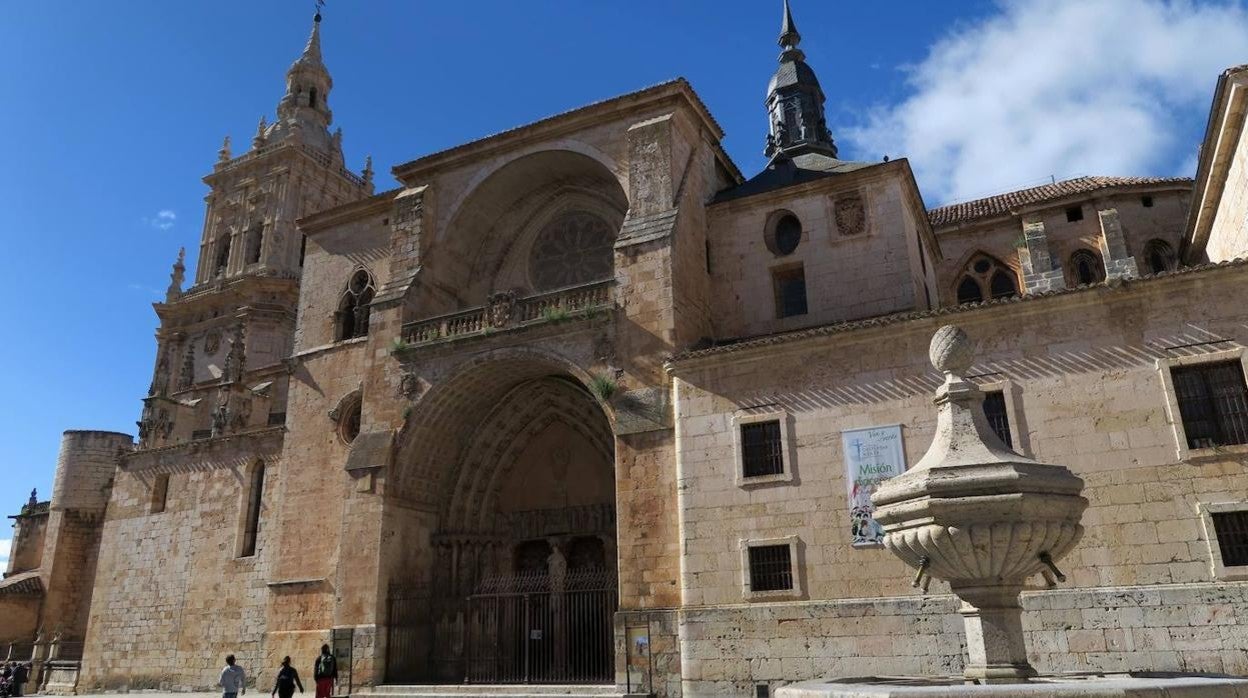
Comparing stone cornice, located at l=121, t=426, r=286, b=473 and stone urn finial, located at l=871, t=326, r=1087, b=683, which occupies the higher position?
stone cornice, located at l=121, t=426, r=286, b=473

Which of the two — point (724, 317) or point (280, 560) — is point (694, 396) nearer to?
point (724, 317)

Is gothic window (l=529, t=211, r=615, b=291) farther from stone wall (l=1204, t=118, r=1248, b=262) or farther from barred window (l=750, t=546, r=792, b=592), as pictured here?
stone wall (l=1204, t=118, r=1248, b=262)

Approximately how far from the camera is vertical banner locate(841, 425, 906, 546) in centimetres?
1202

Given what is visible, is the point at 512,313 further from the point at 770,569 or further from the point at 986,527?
the point at 986,527

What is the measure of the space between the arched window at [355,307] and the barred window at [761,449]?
1065 cm

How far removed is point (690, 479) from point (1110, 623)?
5.88 metres

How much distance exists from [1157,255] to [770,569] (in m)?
14.9

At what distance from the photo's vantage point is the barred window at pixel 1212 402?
10.6m

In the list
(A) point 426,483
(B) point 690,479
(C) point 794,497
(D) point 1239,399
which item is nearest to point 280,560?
(A) point 426,483

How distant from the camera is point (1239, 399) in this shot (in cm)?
1062

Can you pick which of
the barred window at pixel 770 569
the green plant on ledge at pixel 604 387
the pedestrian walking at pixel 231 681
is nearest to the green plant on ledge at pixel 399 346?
the green plant on ledge at pixel 604 387

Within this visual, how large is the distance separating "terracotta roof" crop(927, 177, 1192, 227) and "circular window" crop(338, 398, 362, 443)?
589 inches

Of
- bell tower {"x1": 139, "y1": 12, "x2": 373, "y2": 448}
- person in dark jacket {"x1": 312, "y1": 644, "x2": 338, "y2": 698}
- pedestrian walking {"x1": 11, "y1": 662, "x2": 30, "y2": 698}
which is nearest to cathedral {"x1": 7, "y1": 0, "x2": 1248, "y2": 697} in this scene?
pedestrian walking {"x1": 11, "y1": 662, "x2": 30, "y2": 698}

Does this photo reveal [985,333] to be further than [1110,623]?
Yes
